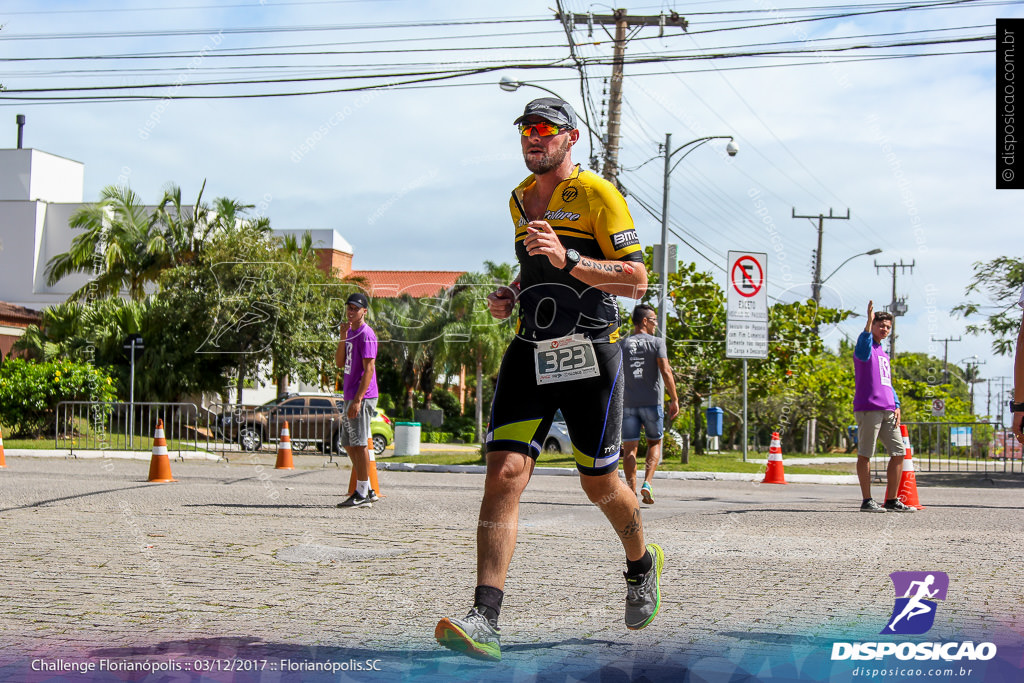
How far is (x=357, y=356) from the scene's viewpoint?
905 cm

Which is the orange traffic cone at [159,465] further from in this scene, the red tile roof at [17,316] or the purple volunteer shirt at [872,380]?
the red tile roof at [17,316]

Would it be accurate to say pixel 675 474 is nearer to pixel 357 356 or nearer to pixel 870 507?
pixel 870 507

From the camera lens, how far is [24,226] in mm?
44812

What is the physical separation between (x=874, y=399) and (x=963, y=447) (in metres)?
16.1

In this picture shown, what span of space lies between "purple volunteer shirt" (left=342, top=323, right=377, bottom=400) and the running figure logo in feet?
16.1

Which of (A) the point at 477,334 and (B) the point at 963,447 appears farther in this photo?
(A) the point at 477,334

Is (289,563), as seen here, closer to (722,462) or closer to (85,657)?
(85,657)

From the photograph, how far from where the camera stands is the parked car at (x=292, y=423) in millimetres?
20656

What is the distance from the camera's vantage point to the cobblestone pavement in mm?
3721

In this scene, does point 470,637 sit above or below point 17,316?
below

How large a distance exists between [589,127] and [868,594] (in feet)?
63.3

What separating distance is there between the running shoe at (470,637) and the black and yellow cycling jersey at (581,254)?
3.77ft

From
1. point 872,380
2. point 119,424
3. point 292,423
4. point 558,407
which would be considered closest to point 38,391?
point 119,424

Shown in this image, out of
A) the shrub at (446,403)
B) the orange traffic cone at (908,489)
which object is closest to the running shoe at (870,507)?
the orange traffic cone at (908,489)
